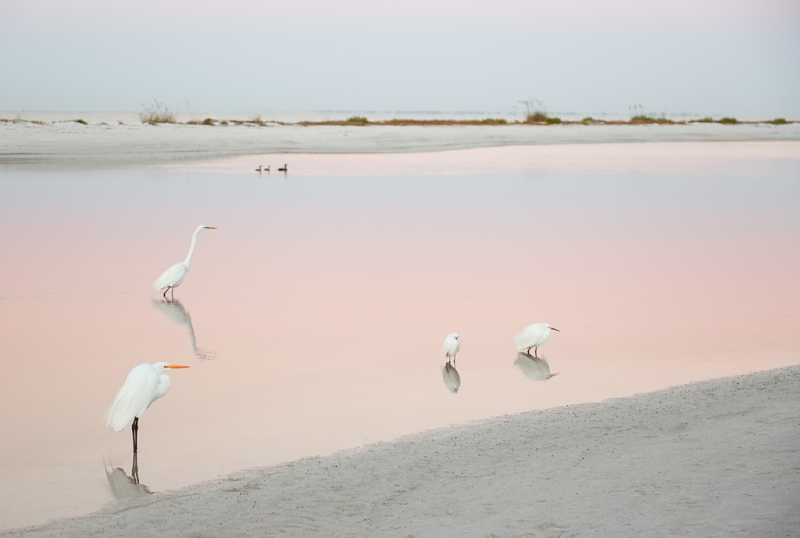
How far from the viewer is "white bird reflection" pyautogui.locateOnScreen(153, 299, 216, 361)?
23.4 ft

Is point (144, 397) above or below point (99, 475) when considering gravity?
above

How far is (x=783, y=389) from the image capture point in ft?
18.2

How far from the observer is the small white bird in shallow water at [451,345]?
21.9 feet

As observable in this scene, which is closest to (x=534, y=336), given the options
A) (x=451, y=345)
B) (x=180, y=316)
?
(x=451, y=345)

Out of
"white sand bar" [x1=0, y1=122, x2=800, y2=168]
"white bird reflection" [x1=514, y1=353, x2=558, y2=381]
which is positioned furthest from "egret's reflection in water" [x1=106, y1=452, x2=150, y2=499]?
"white sand bar" [x1=0, y1=122, x2=800, y2=168]

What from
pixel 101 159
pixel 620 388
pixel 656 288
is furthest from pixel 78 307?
pixel 101 159

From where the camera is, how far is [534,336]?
7.02 meters

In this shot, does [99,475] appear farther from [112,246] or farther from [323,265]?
[112,246]

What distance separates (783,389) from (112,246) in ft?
28.7

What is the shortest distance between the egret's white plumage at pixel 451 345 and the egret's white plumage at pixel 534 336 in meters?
0.57

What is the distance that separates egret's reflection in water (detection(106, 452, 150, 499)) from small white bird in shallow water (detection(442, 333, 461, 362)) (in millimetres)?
2574

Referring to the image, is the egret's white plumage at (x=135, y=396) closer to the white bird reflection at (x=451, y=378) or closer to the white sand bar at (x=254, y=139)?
the white bird reflection at (x=451, y=378)

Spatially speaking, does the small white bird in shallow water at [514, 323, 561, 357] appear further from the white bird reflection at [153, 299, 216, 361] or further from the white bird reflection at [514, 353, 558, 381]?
the white bird reflection at [153, 299, 216, 361]

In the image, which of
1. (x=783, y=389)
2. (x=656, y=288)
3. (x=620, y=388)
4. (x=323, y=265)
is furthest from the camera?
(x=323, y=265)
